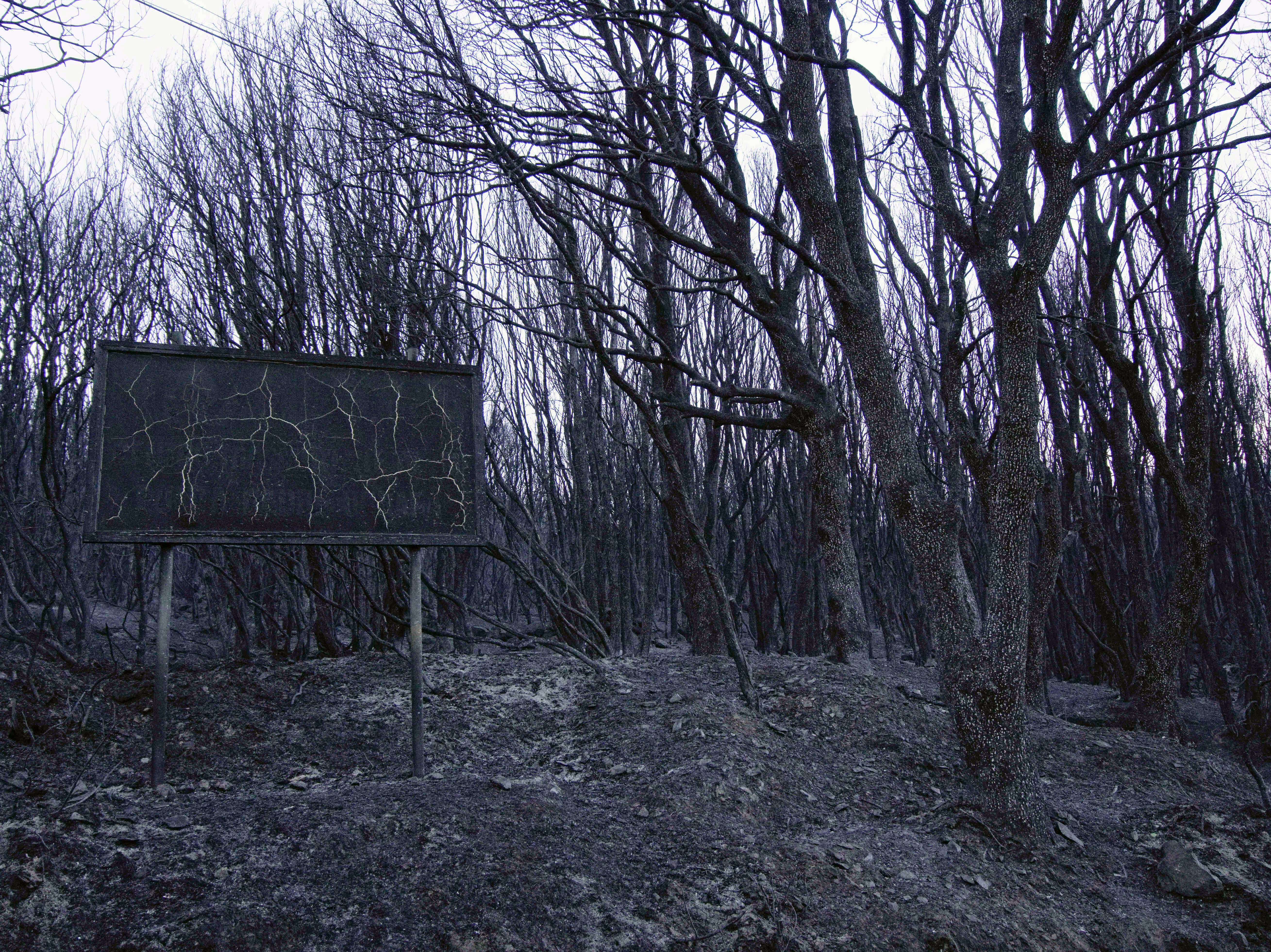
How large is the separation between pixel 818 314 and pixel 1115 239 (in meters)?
4.33

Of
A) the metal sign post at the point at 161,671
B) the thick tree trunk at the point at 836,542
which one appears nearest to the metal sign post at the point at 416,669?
the metal sign post at the point at 161,671

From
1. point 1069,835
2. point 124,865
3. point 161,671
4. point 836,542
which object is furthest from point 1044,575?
point 124,865

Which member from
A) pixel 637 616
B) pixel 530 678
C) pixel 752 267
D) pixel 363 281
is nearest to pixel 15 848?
pixel 530 678

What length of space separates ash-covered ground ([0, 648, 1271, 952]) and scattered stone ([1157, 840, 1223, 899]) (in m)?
0.04

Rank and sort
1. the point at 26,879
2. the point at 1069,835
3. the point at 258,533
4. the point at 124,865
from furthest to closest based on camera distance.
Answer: the point at 258,533, the point at 1069,835, the point at 124,865, the point at 26,879

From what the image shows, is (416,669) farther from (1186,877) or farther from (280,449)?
(1186,877)

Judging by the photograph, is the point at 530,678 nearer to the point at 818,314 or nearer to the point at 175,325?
the point at 175,325

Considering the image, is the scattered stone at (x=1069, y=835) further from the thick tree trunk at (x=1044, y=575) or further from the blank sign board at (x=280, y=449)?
the blank sign board at (x=280, y=449)

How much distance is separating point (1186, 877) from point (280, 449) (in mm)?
4853

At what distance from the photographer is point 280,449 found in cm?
466

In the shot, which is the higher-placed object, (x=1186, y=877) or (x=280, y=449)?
(x=280, y=449)

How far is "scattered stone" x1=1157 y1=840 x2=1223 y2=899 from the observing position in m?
3.92

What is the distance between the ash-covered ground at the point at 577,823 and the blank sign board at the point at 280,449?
125 centimetres

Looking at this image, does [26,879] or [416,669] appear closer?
[26,879]
